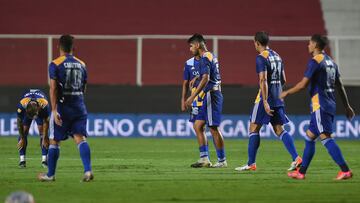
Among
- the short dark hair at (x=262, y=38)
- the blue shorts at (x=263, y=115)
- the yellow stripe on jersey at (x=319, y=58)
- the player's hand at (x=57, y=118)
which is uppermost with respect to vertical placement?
the short dark hair at (x=262, y=38)

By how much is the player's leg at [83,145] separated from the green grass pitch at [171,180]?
179 mm

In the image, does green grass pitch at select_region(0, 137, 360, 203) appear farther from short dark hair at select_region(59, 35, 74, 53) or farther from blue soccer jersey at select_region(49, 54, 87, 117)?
short dark hair at select_region(59, 35, 74, 53)

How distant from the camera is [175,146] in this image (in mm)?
23031

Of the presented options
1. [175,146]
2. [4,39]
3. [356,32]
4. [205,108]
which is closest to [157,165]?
[205,108]

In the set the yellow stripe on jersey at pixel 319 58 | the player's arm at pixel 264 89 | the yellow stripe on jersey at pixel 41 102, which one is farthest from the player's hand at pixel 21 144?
the yellow stripe on jersey at pixel 319 58

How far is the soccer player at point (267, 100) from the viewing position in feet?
48.8

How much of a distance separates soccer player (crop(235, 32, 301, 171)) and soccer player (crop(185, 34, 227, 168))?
105 centimetres

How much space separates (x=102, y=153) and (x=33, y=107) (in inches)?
174

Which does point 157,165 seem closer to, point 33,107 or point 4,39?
point 33,107

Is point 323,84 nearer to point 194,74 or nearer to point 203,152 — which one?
point 203,152

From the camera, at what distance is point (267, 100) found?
15.1 metres

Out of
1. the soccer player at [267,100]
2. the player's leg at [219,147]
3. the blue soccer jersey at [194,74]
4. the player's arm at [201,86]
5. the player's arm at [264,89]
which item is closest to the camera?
the player's arm at [264,89]

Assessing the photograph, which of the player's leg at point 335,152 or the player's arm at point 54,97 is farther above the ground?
the player's arm at point 54,97

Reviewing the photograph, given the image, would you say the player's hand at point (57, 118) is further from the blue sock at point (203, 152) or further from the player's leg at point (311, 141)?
the blue sock at point (203, 152)
